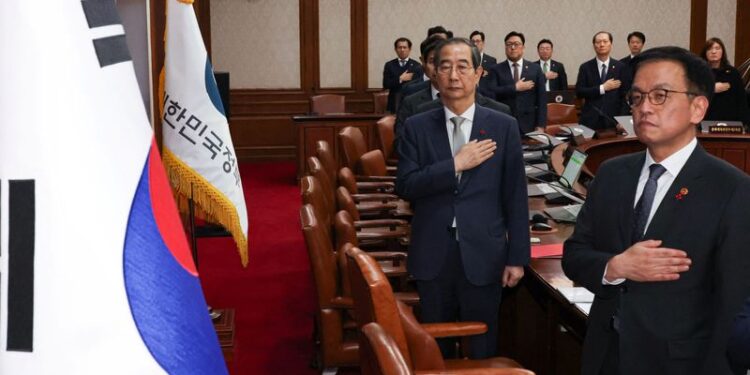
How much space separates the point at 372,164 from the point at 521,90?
285 cm

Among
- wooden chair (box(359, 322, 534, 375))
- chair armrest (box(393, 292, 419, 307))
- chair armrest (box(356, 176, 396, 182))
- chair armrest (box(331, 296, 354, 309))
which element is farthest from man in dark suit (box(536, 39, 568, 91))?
wooden chair (box(359, 322, 534, 375))

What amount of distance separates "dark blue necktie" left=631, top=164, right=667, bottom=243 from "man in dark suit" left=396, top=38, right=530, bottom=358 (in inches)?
42.3

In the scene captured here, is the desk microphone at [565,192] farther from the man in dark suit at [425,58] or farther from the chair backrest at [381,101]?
the chair backrest at [381,101]

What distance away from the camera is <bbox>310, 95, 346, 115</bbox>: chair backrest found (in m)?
11.0

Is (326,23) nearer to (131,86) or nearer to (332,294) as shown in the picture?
(332,294)

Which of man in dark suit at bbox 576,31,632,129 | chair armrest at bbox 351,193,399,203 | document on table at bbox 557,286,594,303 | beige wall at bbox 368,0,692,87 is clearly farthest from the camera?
beige wall at bbox 368,0,692,87

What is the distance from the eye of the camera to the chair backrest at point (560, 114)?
31.6ft

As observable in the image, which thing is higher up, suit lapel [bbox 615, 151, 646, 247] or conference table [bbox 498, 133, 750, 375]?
suit lapel [bbox 615, 151, 646, 247]

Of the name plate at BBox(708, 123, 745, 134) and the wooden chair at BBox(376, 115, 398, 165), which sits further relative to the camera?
the name plate at BBox(708, 123, 745, 134)

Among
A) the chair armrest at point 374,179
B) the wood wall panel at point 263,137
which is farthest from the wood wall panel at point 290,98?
the chair armrest at point 374,179

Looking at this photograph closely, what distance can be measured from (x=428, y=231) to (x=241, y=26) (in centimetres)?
976

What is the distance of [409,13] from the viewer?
12945 mm

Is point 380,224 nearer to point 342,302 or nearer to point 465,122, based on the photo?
point 342,302

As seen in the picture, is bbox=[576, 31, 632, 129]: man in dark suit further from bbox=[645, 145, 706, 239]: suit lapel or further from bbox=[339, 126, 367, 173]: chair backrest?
bbox=[645, 145, 706, 239]: suit lapel
